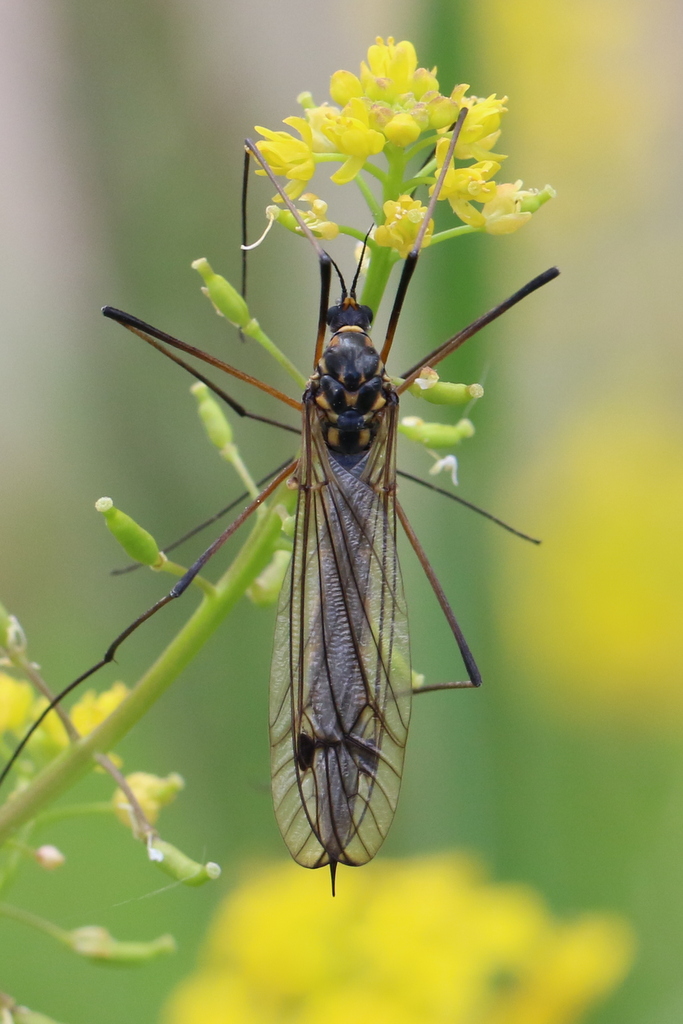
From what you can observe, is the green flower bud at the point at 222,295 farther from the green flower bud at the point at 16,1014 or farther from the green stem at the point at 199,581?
the green flower bud at the point at 16,1014

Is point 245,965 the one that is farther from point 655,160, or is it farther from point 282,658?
point 655,160

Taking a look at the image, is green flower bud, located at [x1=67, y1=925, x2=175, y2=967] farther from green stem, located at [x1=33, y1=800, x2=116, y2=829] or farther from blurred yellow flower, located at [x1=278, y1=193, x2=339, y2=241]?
blurred yellow flower, located at [x1=278, y1=193, x2=339, y2=241]

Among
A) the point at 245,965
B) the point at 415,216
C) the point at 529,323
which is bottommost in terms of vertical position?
the point at 245,965

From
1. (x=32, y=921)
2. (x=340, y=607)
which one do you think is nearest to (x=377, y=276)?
(x=340, y=607)

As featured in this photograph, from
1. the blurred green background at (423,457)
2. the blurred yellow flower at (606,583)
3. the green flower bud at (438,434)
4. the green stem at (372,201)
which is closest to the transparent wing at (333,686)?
the green flower bud at (438,434)

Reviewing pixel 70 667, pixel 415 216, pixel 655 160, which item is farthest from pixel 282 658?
pixel 655 160

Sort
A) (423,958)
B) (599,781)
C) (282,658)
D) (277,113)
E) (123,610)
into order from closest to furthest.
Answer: (282,658)
(423,958)
(599,781)
(123,610)
(277,113)

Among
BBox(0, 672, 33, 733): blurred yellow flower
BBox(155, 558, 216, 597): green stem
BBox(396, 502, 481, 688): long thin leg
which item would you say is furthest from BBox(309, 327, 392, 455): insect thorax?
BBox(0, 672, 33, 733): blurred yellow flower
